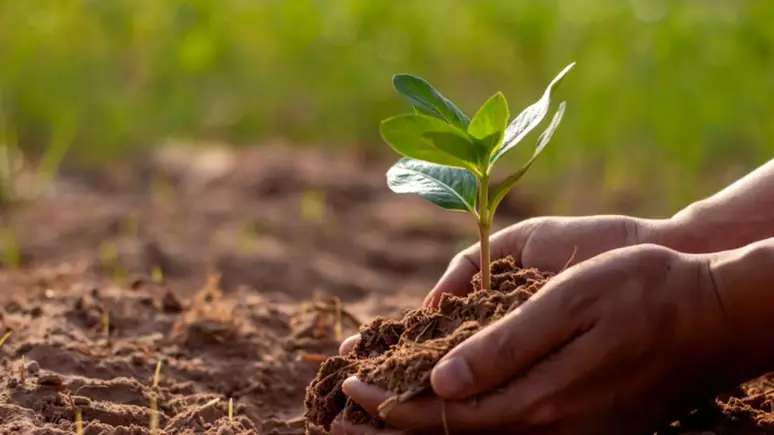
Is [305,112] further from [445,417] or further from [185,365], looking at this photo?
[445,417]

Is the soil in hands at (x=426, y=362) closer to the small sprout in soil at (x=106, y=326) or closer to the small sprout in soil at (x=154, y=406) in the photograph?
the small sprout in soil at (x=154, y=406)

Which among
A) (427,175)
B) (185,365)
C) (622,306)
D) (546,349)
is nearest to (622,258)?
(622,306)

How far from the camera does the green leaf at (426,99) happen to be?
1.70 metres

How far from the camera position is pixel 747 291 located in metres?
1.50

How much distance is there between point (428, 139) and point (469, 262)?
400 mm

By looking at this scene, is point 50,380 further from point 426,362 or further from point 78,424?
point 426,362

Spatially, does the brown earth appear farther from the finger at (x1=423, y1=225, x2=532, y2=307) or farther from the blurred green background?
the blurred green background

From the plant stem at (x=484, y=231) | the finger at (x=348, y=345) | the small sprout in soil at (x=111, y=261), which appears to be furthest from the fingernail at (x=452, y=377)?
the small sprout in soil at (x=111, y=261)

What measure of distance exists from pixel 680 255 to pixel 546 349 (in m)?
0.27

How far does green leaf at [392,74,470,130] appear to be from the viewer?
1697mm

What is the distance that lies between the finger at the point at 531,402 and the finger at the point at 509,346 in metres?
0.02

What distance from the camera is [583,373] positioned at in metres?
1.44

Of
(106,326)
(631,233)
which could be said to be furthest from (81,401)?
(631,233)

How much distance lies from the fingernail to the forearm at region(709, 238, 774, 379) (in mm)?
398
